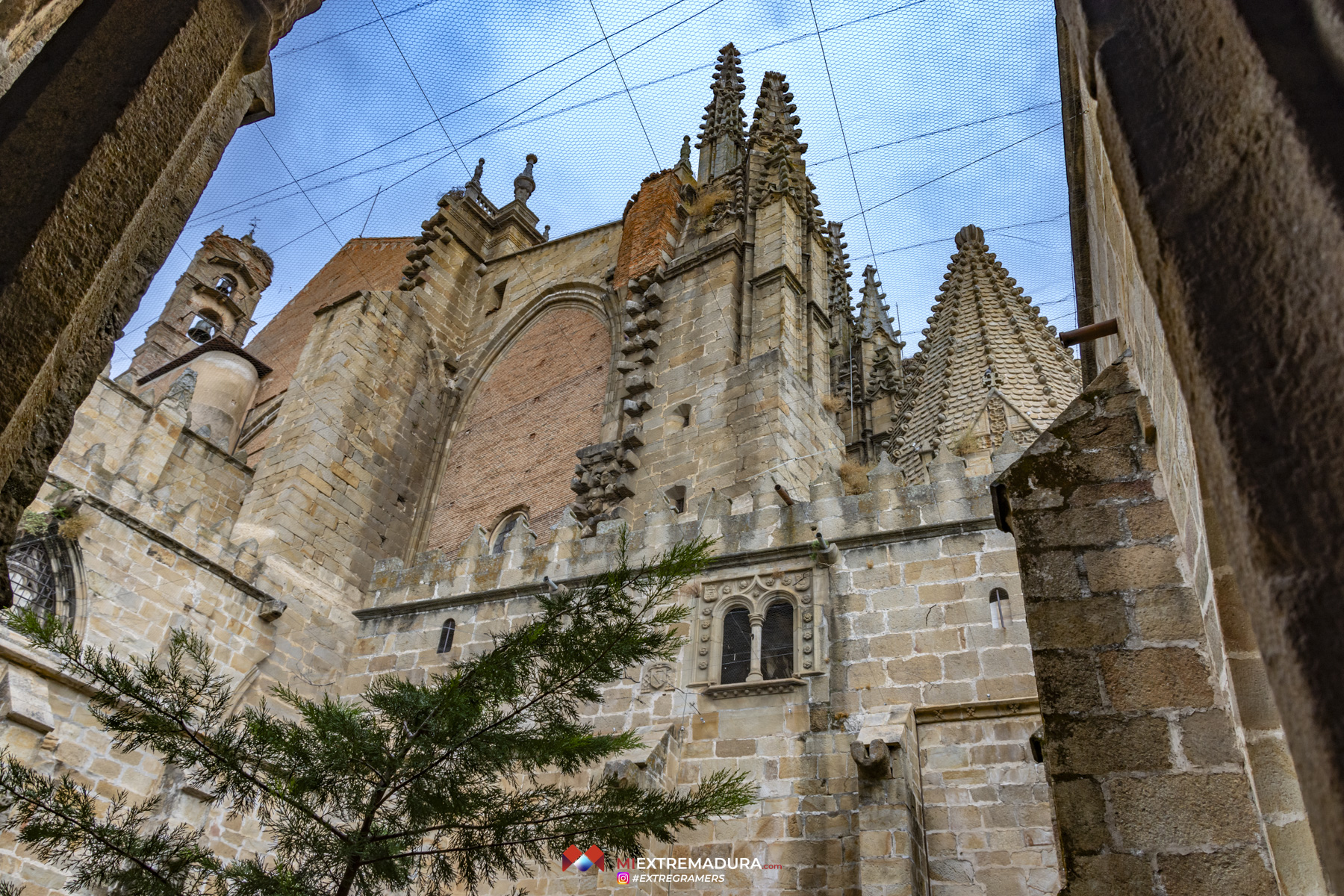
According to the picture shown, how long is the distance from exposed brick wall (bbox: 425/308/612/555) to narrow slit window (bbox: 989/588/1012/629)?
28.1 ft

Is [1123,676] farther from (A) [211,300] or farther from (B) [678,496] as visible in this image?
(A) [211,300]

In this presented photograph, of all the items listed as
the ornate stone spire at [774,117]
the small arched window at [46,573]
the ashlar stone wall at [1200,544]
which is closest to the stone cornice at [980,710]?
the ashlar stone wall at [1200,544]

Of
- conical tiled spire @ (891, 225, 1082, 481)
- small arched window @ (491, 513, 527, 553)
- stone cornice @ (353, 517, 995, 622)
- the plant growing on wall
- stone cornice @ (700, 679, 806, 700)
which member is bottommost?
the plant growing on wall

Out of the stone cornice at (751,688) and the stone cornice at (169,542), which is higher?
the stone cornice at (169,542)

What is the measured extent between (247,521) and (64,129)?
12694 mm

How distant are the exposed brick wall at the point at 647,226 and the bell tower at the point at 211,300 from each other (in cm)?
1925

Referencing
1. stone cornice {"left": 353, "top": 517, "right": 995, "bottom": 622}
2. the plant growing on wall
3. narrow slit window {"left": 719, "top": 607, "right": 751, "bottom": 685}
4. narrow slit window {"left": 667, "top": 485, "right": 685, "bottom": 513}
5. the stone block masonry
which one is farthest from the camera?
narrow slit window {"left": 667, "top": 485, "right": 685, "bottom": 513}

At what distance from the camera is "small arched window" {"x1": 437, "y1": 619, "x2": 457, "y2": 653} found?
1230cm

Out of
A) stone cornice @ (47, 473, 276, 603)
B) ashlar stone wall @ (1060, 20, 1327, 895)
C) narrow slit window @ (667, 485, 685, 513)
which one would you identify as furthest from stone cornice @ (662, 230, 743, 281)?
ashlar stone wall @ (1060, 20, 1327, 895)

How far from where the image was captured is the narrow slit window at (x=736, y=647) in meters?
10.0

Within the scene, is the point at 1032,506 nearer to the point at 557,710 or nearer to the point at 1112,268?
the point at 1112,268

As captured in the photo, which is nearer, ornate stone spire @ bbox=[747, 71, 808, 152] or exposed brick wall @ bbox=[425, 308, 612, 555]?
exposed brick wall @ bbox=[425, 308, 612, 555]

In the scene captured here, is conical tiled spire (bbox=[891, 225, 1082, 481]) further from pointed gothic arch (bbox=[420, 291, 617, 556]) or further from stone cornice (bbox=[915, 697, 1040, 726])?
pointed gothic arch (bbox=[420, 291, 617, 556])

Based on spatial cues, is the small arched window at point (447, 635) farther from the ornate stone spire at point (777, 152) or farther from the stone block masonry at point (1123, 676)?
the ornate stone spire at point (777, 152)
